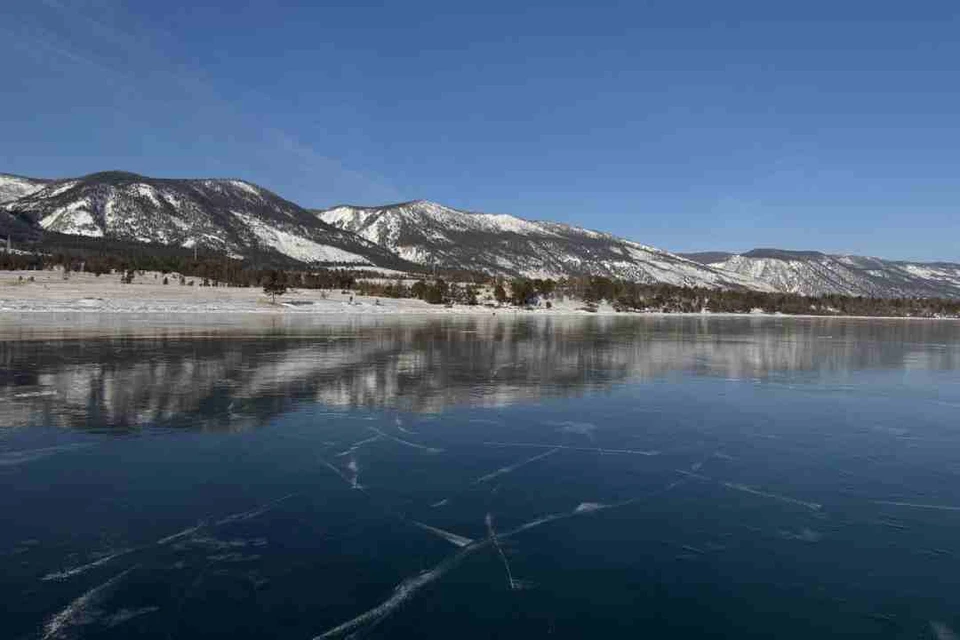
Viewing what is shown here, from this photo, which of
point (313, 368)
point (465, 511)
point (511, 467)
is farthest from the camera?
point (313, 368)

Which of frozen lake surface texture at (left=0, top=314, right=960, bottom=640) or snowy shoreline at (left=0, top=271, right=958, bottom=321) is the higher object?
snowy shoreline at (left=0, top=271, right=958, bottom=321)

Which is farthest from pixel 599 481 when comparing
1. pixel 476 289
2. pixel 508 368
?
pixel 476 289

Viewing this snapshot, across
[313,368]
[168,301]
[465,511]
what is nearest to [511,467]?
[465,511]

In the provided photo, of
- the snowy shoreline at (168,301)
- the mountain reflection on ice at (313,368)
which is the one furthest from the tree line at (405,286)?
the mountain reflection on ice at (313,368)

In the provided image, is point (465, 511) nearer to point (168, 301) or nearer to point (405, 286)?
point (168, 301)

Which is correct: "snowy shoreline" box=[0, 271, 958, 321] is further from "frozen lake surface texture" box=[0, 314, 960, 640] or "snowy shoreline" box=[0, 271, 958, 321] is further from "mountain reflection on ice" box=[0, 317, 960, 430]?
"frozen lake surface texture" box=[0, 314, 960, 640]

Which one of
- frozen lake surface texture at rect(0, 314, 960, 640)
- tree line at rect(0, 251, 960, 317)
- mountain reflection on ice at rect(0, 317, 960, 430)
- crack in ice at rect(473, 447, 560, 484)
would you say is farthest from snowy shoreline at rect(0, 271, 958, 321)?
crack in ice at rect(473, 447, 560, 484)

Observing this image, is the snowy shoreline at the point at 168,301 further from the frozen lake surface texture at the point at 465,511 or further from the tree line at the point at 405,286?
the frozen lake surface texture at the point at 465,511

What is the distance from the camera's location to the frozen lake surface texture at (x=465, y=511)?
8203mm

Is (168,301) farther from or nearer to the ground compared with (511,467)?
farther from the ground

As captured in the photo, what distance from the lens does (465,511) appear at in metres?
11.8

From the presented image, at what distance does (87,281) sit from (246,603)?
4813 inches

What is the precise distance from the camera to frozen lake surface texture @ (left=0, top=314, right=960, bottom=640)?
8.20 m

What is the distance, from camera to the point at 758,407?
2366 cm
